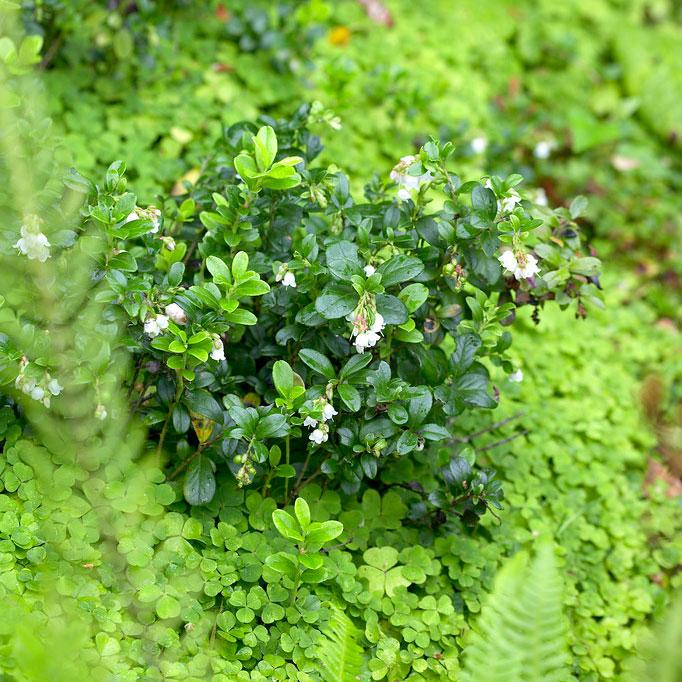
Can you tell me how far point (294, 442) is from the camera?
2420 mm

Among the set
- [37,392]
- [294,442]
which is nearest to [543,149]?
[294,442]

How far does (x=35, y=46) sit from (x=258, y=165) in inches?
38.0

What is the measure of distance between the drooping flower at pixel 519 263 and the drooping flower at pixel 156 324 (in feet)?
2.92

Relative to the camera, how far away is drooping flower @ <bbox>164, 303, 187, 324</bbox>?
79.2 inches

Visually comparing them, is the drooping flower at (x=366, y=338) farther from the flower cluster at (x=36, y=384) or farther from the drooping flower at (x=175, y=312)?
the flower cluster at (x=36, y=384)

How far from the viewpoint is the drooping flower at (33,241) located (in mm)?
1919

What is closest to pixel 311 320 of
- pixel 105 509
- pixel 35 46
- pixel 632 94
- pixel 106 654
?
pixel 105 509

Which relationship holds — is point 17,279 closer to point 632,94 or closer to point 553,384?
point 553,384

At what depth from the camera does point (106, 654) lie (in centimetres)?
186

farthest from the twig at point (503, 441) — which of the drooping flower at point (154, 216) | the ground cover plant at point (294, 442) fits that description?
the drooping flower at point (154, 216)

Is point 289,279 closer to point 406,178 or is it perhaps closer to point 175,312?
point 175,312

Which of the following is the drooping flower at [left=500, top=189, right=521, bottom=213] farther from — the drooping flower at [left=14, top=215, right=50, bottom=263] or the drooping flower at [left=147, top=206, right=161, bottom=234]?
the drooping flower at [left=14, top=215, right=50, bottom=263]

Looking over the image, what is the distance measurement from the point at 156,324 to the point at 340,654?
0.92m

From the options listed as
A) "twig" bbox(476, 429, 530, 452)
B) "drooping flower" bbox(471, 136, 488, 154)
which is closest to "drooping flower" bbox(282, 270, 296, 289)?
"twig" bbox(476, 429, 530, 452)
